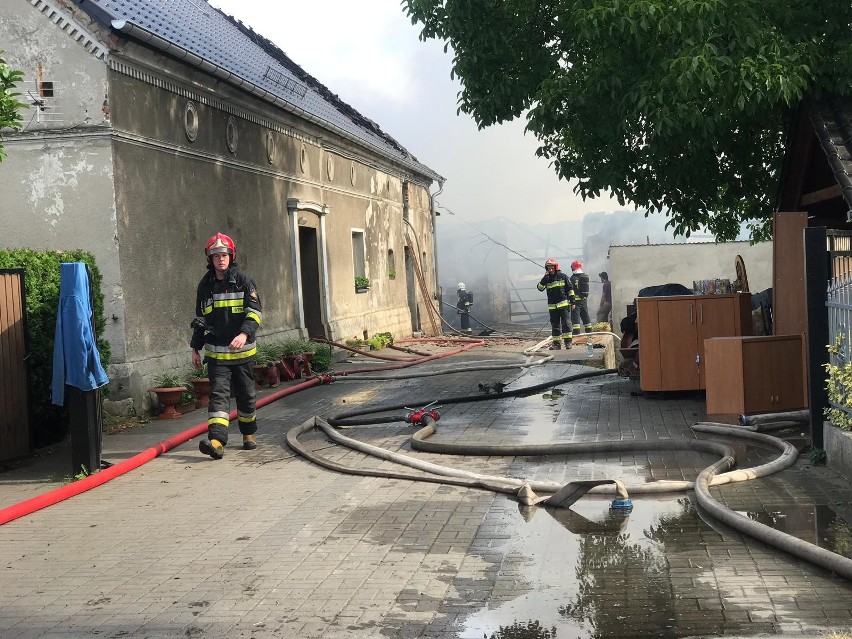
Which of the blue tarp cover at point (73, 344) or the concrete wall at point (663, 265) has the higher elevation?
the concrete wall at point (663, 265)

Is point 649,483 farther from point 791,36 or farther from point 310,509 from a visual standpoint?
point 791,36

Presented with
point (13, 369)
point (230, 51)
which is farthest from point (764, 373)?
point (230, 51)

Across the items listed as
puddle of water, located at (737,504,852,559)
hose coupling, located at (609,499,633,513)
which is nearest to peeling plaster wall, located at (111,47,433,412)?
hose coupling, located at (609,499,633,513)

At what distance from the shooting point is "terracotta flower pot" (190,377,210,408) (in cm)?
1280

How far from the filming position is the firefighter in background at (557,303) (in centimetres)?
2014

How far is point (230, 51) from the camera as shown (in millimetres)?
18766

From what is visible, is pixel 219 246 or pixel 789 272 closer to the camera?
pixel 219 246

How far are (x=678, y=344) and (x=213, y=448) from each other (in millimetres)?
5578

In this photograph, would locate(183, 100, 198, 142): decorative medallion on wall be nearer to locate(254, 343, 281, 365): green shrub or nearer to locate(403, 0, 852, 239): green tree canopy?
locate(254, 343, 281, 365): green shrub

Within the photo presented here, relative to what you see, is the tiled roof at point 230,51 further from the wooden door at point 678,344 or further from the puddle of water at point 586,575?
the puddle of water at point 586,575

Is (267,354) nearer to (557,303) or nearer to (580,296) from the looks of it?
(557,303)

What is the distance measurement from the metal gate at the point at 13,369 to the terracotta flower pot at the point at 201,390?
11.1 feet

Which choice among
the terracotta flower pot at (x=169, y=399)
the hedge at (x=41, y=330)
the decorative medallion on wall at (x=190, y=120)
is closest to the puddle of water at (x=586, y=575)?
the hedge at (x=41, y=330)

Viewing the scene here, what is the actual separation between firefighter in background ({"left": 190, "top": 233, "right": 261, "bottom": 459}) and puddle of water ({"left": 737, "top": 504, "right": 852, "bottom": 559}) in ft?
16.6
